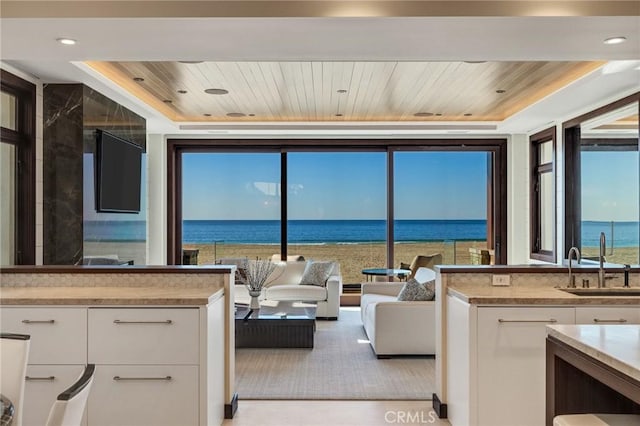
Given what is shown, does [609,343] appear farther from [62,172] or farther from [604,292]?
[62,172]

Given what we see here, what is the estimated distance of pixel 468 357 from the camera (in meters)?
3.07

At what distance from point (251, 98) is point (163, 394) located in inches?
164

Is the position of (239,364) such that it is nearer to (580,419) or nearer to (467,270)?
(467,270)

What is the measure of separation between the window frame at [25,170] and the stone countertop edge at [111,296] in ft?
5.69

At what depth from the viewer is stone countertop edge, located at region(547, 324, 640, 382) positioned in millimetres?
1594

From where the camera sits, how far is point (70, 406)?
1471 mm

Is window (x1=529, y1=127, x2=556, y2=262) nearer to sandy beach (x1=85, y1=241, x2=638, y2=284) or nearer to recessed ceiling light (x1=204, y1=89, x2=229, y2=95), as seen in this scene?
sandy beach (x1=85, y1=241, x2=638, y2=284)

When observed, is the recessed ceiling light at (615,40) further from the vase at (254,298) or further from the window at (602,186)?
the vase at (254,298)

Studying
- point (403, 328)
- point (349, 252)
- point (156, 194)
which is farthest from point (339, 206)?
point (403, 328)

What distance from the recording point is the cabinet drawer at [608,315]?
304cm

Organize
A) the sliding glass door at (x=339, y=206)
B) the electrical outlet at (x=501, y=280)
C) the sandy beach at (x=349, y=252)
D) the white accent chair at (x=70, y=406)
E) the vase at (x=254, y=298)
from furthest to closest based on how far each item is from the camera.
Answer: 1. the sandy beach at (x=349, y=252)
2. the sliding glass door at (x=339, y=206)
3. the vase at (x=254, y=298)
4. the electrical outlet at (x=501, y=280)
5. the white accent chair at (x=70, y=406)

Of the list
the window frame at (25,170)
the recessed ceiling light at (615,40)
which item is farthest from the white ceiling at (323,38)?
the window frame at (25,170)

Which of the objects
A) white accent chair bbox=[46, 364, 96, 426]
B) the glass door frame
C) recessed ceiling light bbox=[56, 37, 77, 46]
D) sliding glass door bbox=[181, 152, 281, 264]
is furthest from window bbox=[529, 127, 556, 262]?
white accent chair bbox=[46, 364, 96, 426]

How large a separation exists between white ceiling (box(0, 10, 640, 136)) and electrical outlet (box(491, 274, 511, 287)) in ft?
5.06
